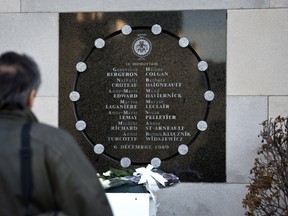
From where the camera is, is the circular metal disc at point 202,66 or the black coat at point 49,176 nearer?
the black coat at point 49,176

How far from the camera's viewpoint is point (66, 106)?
696 centimetres

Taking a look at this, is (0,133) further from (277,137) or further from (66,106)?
(66,106)

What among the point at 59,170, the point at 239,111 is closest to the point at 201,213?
the point at 239,111

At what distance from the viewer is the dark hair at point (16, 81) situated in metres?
2.53

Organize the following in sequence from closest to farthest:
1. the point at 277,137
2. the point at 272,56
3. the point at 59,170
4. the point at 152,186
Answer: the point at 59,170
the point at 152,186
the point at 277,137
the point at 272,56

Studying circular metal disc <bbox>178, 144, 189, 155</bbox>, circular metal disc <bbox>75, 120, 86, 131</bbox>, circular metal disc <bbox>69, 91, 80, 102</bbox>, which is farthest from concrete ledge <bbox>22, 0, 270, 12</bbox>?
circular metal disc <bbox>178, 144, 189, 155</bbox>

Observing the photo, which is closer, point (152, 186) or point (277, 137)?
point (152, 186)

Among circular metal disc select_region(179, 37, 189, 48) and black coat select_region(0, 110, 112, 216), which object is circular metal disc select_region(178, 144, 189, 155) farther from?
black coat select_region(0, 110, 112, 216)

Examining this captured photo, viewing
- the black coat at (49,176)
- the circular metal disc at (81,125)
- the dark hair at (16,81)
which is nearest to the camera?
the black coat at (49,176)

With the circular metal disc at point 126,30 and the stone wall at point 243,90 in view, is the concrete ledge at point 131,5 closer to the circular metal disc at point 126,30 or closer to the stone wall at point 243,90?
the stone wall at point 243,90

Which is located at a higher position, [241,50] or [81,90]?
[241,50]

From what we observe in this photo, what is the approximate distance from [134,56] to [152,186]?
5.87ft

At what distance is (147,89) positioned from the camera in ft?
22.4

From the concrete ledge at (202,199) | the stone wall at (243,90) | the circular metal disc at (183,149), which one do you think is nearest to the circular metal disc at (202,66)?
the stone wall at (243,90)
